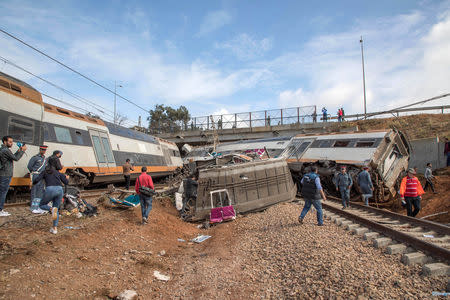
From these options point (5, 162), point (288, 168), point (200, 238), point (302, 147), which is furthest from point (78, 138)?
point (302, 147)

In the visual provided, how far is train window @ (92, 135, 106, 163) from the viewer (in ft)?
40.9

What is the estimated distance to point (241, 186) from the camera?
9.88 m

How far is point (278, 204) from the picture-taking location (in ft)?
35.0

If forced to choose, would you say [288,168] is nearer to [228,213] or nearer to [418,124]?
[228,213]

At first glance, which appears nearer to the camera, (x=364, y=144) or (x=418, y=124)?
(x=364, y=144)

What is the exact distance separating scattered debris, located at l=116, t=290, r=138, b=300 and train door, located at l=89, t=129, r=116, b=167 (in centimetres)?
959

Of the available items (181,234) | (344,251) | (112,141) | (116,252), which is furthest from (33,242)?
(112,141)

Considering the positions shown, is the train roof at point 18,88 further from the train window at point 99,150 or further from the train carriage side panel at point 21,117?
the train window at point 99,150

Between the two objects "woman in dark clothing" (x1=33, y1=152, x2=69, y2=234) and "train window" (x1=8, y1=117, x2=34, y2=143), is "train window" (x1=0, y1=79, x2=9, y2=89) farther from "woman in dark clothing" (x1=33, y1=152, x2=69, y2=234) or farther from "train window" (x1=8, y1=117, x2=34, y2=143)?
"woman in dark clothing" (x1=33, y1=152, x2=69, y2=234)

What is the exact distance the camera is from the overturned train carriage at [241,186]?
9627 mm

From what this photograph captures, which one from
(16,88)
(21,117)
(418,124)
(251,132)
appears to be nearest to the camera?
(21,117)

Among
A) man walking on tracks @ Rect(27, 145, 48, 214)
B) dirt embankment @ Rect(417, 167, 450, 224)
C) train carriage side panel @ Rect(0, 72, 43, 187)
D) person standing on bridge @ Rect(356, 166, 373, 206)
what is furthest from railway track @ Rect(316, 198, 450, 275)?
train carriage side panel @ Rect(0, 72, 43, 187)

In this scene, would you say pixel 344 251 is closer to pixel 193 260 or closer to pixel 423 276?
pixel 423 276

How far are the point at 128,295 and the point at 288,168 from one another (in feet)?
31.8
